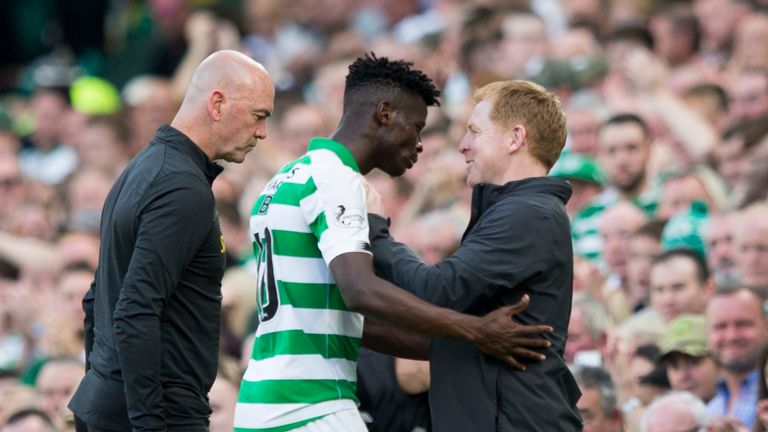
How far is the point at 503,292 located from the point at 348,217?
22.3 inches

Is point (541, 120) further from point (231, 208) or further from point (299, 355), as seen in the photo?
point (231, 208)

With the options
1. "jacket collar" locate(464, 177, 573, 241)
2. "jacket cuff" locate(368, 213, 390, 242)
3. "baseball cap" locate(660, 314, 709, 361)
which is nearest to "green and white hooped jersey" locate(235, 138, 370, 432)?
Result: "jacket cuff" locate(368, 213, 390, 242)

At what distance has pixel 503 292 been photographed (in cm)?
484

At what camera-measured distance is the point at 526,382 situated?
478cm

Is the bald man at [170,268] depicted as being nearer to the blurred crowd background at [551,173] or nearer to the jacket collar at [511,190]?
the jacket collar at [511,190]

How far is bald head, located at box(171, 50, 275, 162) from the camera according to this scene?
4.97 metres

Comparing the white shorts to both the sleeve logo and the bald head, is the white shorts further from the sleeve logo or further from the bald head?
the bald head

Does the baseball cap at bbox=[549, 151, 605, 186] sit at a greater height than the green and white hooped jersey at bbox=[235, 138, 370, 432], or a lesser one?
greater

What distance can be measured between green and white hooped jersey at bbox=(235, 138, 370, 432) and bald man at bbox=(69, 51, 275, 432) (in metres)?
0.19

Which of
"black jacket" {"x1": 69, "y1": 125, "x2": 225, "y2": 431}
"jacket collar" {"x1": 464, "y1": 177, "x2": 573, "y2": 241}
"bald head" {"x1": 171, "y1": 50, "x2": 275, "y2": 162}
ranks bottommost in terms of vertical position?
"black jacket" {"x1": 69, "y1": 125, "x2": 225, "y2": 431}

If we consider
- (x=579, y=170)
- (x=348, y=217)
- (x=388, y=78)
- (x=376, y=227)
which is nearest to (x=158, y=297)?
(x=348, y=217)

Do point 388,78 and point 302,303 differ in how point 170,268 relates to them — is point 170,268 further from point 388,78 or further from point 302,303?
point 388,78

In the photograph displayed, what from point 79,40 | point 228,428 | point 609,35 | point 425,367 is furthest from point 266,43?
point 425,367

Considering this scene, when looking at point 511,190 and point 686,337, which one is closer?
point 511,190
